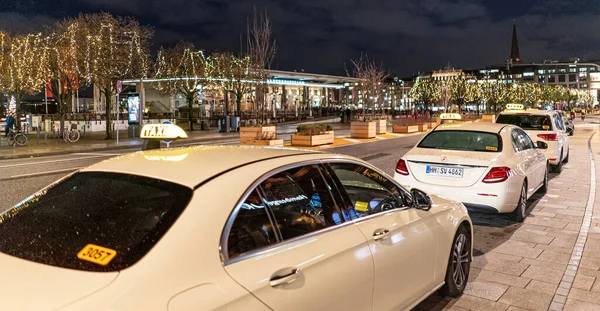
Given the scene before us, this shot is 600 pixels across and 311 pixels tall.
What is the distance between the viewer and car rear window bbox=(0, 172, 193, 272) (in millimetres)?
2166

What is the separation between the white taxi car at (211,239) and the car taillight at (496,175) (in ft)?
11.4

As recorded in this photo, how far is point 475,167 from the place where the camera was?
23.0 feet

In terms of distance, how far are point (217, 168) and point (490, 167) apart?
5.29m

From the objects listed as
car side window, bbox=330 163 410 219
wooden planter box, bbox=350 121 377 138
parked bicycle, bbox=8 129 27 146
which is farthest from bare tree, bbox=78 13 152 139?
car side window, bbox=330 163 410 219

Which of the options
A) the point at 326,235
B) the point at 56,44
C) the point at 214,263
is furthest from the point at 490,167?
the point at 56,44

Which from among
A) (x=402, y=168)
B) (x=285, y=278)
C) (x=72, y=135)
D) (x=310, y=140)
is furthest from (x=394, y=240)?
(x=72, y=135)

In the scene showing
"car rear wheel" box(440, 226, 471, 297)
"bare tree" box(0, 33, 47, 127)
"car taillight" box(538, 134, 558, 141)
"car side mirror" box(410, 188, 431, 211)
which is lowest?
"car rear wheel" box(440, 226, 471, 297)

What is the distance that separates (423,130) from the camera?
3359 cm

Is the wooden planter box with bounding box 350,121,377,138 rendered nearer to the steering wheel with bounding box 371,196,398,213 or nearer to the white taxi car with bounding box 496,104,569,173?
the white taxi car with bounding box 496,104,569,173

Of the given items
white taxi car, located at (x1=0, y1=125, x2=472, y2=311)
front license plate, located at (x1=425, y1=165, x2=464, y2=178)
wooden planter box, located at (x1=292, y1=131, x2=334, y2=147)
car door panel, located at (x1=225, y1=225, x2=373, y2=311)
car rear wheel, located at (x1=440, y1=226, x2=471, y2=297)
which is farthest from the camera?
wooden planter box, located at (x1=292, y1=131, x2=334, y2=147)

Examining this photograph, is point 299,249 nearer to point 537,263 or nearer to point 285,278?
point 285,278

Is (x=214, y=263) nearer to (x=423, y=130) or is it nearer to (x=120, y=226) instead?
(x=120, y=226)

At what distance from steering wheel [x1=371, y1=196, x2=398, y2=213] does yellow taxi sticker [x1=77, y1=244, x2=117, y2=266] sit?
2.00 metres

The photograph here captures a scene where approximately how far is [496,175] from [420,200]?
338 cm
